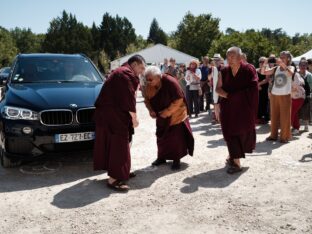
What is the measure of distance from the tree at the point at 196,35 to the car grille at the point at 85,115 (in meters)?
65.4

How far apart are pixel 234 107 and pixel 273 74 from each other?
278 centimetres

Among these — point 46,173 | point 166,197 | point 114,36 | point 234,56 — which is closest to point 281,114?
point 234,56

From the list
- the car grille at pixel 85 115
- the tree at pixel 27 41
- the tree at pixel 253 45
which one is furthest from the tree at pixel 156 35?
the car grille at pixel 85 115

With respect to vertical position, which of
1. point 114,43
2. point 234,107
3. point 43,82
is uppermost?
point 114,43

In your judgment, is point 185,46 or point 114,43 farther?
point 114,43

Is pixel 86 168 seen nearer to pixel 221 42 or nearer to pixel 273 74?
pixel 273 74

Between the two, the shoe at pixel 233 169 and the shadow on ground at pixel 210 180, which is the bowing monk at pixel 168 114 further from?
the shoe at pixel 233 169

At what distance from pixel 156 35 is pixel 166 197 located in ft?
395

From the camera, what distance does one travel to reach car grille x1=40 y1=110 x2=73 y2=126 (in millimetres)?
5570

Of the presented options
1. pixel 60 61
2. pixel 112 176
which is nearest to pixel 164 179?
pixel 112 176

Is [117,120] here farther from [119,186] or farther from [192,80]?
[192,80]

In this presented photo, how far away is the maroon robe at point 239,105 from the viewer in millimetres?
5879

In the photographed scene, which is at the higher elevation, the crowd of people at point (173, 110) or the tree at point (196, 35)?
the tree at point (196, 35)

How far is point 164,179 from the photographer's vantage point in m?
5.70
